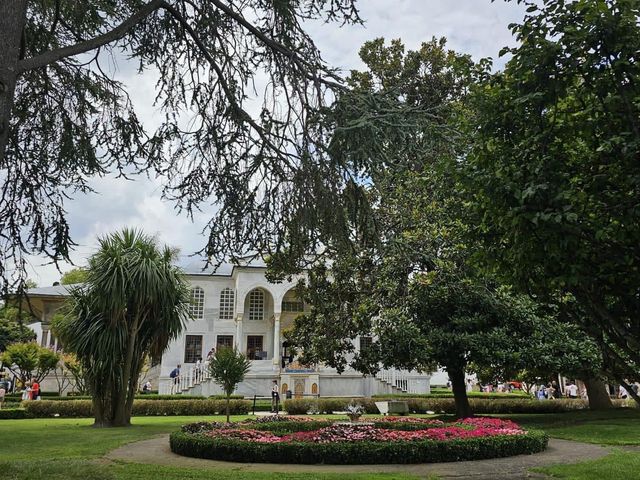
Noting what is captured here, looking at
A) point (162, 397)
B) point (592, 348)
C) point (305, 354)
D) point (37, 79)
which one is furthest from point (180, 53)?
point (162, 397)

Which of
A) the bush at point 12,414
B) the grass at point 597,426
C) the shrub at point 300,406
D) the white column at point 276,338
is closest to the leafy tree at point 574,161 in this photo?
the grass at point 597,426

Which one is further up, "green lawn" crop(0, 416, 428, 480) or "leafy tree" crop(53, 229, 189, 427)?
"leafy tree" crop(53, 229, 189, 427)

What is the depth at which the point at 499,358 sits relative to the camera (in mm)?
15000

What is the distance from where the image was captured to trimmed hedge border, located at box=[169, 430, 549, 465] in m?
9.86

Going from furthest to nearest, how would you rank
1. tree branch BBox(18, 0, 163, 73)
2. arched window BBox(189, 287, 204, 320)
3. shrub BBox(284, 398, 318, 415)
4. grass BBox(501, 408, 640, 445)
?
arched window BBox(189, 287, 204, 320), shrub BBox(284, 398, 318, 415), grass BBox(501, 408, 640, 445), tree branch BBox(18, 0, 163, 73)

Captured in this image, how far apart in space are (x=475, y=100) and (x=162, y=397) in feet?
77.2

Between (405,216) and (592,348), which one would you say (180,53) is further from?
(592,348)

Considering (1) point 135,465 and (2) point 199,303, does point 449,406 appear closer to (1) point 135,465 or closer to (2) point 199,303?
(1) point 135,465

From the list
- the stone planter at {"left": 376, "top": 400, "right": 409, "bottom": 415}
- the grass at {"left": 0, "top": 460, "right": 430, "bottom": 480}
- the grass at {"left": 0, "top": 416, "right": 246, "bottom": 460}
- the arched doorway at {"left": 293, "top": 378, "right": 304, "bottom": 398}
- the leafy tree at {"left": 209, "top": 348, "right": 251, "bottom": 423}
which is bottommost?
the grass at {"left": 0, "top": 460, "right": 430, "bottom": 480}

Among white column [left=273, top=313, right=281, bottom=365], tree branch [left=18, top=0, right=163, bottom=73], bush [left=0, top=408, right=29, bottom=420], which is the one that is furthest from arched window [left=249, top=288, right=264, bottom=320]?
tree branch [left=18, top=0, right=163, bottom=73]

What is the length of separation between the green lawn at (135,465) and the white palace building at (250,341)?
10.5 m

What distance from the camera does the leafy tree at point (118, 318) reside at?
1650 cm

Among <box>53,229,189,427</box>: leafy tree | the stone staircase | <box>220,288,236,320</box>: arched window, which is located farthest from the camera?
<box>220,288,236,320</box>: arched window

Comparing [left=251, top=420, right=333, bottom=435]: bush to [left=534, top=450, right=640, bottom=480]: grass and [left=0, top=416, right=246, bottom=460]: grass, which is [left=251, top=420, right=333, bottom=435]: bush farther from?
[left=534, top=450, right=640, bottom=480]: grass
